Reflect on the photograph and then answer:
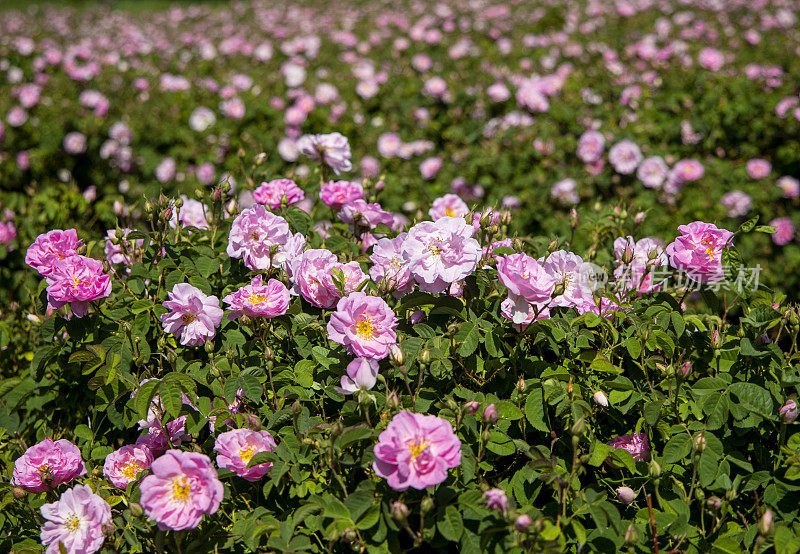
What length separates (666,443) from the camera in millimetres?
1743

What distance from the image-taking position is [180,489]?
146cm

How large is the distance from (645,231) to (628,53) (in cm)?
240

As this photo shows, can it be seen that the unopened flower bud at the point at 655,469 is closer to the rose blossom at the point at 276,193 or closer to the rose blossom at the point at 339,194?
the rose blossom at the point at 339,194

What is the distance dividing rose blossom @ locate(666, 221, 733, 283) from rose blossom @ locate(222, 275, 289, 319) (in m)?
1.19

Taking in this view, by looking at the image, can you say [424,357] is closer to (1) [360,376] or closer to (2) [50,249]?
(1) [360,376]

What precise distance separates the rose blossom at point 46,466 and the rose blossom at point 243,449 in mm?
541

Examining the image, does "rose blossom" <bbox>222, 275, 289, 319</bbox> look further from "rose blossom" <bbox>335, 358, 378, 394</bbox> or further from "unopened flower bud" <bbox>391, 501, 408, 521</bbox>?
"unopened flower bud" <bbox>391, 501, 408, 521</bbox>

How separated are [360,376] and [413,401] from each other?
7.0 inches

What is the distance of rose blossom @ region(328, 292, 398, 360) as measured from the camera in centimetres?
157

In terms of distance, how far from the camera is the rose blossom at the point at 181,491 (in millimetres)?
1412

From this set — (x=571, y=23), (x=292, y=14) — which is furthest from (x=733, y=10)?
(x=292, y=14)

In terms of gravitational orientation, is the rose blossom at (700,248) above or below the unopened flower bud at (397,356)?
above

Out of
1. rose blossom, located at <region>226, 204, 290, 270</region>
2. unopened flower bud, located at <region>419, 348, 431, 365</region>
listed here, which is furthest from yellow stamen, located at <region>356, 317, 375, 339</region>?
rose blossom, located at <region>226, 204, 290, 270</region>

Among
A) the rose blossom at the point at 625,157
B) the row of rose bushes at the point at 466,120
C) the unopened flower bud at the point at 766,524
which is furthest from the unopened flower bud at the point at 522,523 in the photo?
the rose blossom at the point at 625,157
